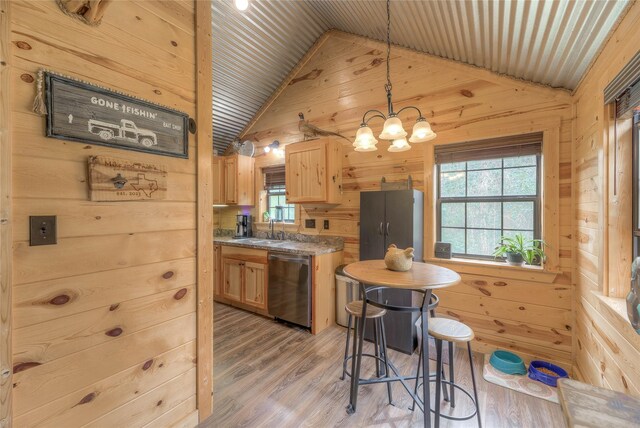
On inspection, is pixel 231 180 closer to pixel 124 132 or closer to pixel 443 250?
pixel 124 132

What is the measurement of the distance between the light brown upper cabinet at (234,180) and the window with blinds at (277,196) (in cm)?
26

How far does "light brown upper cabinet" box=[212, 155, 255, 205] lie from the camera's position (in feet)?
13.6

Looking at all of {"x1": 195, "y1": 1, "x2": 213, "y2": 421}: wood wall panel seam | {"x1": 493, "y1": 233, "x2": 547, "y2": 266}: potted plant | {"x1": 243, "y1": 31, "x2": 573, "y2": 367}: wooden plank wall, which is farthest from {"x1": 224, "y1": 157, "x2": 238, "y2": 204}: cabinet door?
{"x1": 493, "y1": 233, "x2": 547, "y2": 266}: potted plant

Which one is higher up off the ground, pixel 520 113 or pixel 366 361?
pixel 520 113

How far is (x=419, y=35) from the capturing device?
101 inches

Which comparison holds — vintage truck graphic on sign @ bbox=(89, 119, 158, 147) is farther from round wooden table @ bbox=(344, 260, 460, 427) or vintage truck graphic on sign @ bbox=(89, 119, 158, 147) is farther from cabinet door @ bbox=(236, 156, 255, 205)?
cabinet door @ bbox=(236, 156, 255, 205)

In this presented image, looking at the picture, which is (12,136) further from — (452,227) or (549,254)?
(549,254)

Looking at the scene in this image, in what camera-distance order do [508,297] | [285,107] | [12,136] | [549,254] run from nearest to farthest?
[12,136] < [549,254] < [508,297] < [285,107]

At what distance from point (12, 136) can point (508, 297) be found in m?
3.47

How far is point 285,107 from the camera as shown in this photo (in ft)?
13.2

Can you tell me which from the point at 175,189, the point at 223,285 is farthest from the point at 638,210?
the point at 223,285

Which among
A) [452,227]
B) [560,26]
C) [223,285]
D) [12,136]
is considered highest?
[560,26]

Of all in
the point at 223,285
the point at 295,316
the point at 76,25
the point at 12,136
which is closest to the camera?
the point at 12,136

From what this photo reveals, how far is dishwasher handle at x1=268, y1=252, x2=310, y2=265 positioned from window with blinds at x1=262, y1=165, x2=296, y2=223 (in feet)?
2.98
